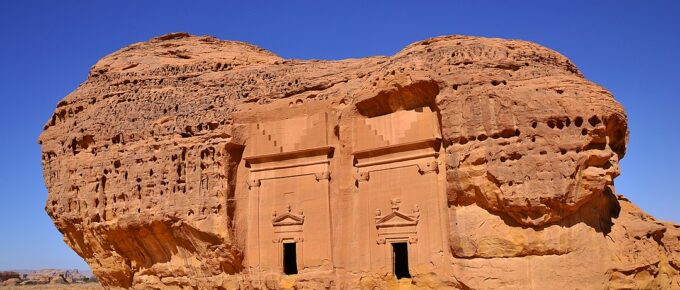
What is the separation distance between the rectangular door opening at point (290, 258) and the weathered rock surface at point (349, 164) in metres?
0.81

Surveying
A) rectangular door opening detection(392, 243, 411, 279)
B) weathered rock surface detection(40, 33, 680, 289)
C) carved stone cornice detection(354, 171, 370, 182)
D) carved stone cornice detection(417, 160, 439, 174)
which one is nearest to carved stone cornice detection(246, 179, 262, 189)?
weathered rock surface detection(40, 33, 680, 289)

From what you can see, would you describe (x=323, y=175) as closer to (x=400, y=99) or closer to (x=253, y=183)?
(x=253, y=183)

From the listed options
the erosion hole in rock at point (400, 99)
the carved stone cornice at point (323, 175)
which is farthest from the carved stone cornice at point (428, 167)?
the carved stone cornice at point (323, 175)

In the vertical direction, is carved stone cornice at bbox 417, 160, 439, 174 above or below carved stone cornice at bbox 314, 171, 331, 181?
below

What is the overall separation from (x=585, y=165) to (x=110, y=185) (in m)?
15.9

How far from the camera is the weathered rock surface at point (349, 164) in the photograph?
16.4 meters

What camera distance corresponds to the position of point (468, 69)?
59.2 feet

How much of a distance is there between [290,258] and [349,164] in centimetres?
381

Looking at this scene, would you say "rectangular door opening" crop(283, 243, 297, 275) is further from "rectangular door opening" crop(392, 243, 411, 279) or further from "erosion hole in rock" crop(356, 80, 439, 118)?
Result: "erosion hole in rock" crop(356, 80, 439, 118)

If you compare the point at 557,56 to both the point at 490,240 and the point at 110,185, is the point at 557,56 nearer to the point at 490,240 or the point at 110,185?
the point at 490,240

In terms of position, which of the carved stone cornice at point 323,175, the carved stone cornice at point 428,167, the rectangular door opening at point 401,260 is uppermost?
the carved stone cornice at point 323,175

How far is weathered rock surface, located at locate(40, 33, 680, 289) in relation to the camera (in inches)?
645

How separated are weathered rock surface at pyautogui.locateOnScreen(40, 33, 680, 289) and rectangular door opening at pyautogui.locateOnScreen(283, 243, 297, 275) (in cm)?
81

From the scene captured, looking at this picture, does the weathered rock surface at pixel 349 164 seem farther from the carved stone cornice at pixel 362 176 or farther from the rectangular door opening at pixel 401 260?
the rectangular door opening at pixel 401 260
